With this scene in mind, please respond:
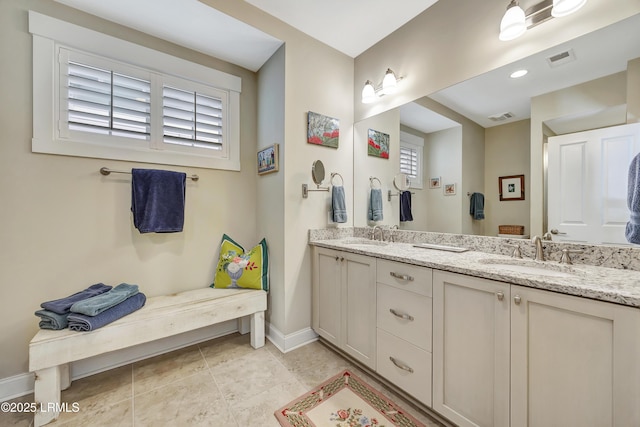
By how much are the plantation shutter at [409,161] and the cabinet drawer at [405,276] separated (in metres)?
0.92

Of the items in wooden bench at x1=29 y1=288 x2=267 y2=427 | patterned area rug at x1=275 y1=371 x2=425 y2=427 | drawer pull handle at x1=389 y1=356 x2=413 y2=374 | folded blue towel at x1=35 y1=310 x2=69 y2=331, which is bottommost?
patterned area rug at x1=275 y1=371 x2=425 y2=427

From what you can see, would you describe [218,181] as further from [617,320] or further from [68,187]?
[617,320]

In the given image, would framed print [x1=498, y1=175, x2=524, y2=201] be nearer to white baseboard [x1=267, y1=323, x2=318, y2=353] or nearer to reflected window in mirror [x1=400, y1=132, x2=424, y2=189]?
reflected window in mirror [x1=400, y1=132, x2=424, y2=189]

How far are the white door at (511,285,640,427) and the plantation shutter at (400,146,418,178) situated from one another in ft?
4.16

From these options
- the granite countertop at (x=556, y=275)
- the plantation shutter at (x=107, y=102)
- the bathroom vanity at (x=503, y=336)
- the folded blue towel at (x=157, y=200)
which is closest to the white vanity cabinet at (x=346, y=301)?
the bathroom vanity at (x=503, y=336)

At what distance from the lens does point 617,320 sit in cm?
Result: 79

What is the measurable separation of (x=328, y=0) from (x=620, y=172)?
1997mm

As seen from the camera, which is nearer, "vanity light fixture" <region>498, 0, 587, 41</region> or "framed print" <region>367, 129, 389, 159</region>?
"vanity light fixture" <region>498, 0, 587, 41</region>

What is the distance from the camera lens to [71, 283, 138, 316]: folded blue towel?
141 centimetres

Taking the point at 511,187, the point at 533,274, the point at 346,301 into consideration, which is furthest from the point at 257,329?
the point at 511,187

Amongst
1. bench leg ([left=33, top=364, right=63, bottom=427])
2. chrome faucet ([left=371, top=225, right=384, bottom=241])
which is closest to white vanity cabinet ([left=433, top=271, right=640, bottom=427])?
chrome faucet ([left=371, top=225, right=384, bottom=241])

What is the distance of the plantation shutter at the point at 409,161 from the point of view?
2061 millimetres

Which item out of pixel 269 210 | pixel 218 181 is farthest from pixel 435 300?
pixel 218 181

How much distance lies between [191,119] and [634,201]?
2.75m
